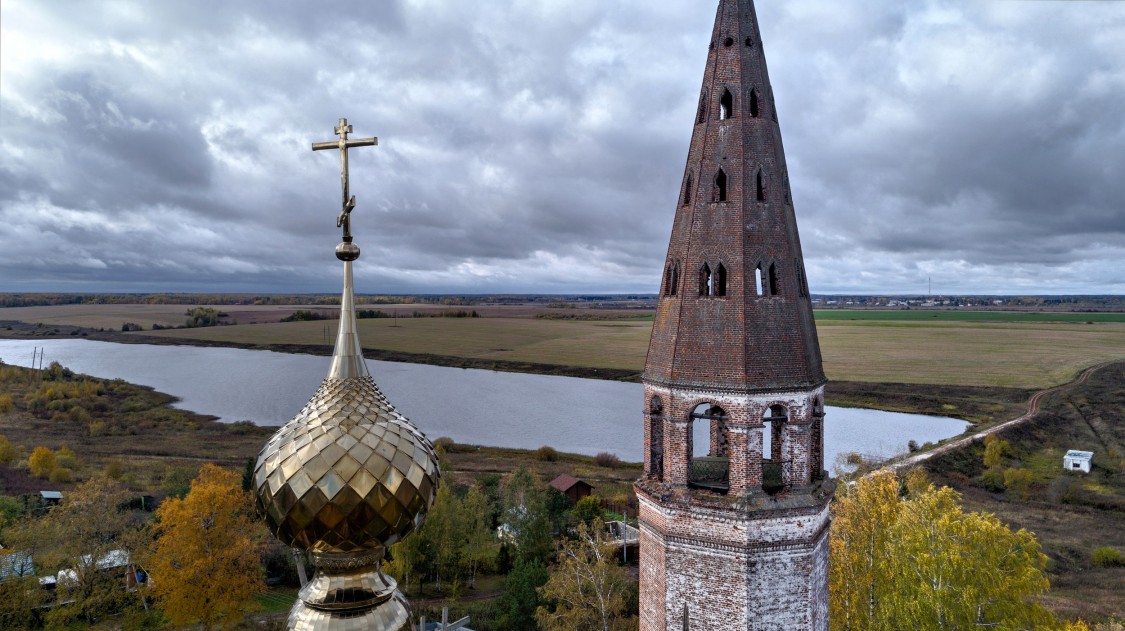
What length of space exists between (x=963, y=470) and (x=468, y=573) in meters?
37.8

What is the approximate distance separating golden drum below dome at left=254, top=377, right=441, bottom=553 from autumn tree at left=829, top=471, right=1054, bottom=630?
14.0m

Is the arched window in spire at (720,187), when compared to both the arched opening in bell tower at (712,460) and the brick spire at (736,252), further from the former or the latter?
the arched opening in bell tower at (712,460)

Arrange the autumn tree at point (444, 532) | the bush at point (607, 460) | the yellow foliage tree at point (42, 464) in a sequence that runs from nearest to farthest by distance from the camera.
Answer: the autumn tree at point (444, 532), the yellow foliage tree at point (42, 464), the bush at point (607, 460)

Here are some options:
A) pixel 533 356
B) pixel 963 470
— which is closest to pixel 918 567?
pixel 963 470

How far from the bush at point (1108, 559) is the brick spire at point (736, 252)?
30680 mm

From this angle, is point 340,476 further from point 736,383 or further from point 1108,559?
point 1108,559

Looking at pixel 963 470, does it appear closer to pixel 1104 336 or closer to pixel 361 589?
pixel 361 589

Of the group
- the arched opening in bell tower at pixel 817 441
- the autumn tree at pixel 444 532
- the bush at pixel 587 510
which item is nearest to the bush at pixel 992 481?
the bush at pixel 587 510

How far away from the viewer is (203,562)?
21.1 m

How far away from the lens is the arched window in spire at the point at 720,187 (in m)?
11.2

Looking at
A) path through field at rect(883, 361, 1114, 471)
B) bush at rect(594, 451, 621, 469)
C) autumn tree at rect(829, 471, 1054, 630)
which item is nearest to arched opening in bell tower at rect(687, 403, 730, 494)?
autumn tree at rect(829, 471, 1054, 630)

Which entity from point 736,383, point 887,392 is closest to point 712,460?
point 736,383

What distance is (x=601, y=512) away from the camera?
3344 cm

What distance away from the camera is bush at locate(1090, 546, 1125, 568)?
29900mm
